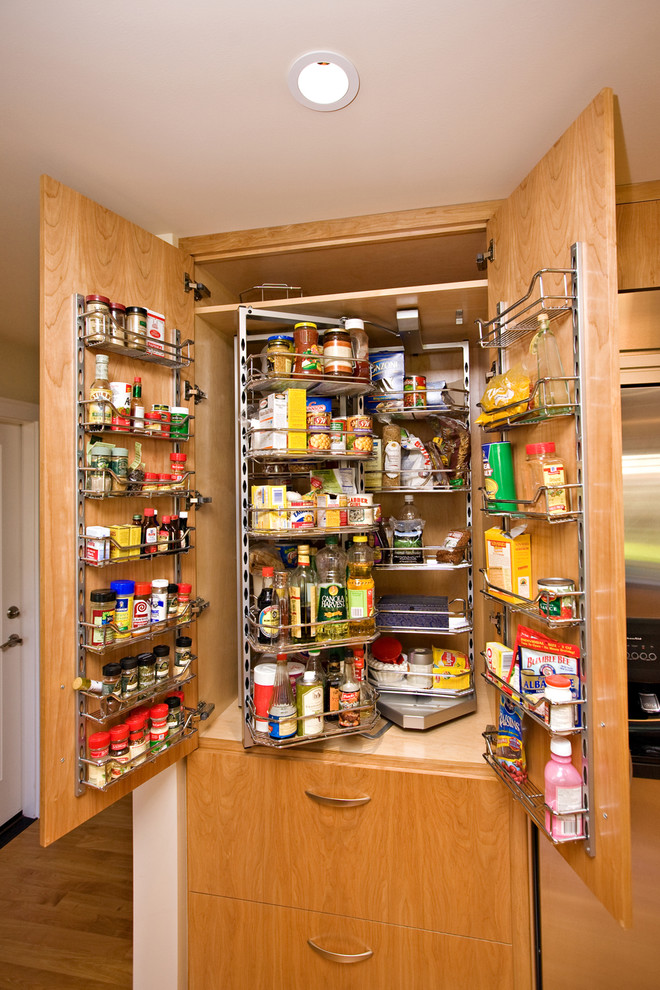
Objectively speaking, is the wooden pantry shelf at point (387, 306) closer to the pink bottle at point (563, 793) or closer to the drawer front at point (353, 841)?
the pink bottle at point (563, 793)

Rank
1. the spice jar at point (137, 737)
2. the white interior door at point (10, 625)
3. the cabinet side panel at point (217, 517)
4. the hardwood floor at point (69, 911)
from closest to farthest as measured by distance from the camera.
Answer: the spice jar at point (137, 737), the cabinet side panel at point (217, 517), the hardwood floor at point (69, 911), the white interior door at point (10, 625)

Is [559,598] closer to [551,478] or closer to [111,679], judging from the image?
[551,478]

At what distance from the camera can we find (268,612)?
1.27 meters

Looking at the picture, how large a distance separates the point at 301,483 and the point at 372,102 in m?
Result: 1.14

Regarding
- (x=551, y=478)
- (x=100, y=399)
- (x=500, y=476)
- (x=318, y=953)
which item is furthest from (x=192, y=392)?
(x=318, y=953)

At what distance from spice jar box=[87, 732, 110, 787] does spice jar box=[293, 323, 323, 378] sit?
1058 millimetres

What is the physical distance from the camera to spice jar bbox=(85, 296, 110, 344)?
1.12 meters

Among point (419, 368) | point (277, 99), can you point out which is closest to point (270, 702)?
point (419, 368)

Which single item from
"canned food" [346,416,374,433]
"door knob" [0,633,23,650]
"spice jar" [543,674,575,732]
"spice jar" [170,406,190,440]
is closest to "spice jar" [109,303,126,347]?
"spice jar" [170,406,190,440]

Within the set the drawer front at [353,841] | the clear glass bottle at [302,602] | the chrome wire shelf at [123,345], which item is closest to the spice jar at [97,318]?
the chrome wire shelf at [123,345]

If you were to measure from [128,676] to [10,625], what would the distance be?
1846 millimetres

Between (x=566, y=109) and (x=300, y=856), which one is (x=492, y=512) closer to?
(x=566, y=109)

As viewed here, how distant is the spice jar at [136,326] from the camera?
3.96 feet

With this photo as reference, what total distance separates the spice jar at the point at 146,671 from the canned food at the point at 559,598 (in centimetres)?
100
